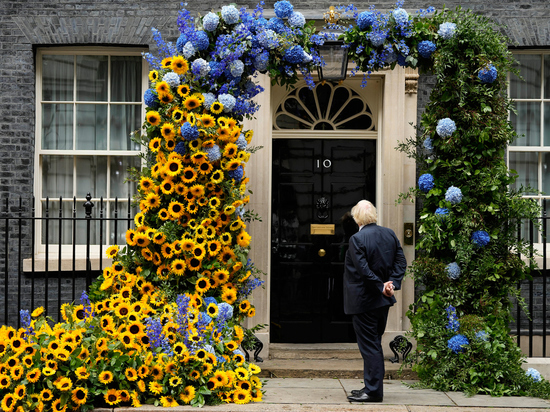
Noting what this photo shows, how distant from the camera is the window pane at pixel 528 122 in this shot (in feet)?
25.5

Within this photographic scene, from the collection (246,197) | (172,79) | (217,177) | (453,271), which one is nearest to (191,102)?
(172,79)

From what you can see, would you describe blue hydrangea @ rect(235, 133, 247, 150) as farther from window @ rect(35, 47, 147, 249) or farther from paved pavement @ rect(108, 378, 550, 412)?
paved pavement @ rect(108, 378, 550, 412)

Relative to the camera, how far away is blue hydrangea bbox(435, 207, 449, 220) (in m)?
5.90

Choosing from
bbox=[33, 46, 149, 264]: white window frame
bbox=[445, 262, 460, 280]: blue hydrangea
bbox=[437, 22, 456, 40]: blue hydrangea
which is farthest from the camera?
bbox=[33, 46, 149, 264]: white window frame

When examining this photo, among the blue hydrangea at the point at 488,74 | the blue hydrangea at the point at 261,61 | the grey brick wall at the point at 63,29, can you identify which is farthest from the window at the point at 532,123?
the blue hydrangea at the point at 261,61

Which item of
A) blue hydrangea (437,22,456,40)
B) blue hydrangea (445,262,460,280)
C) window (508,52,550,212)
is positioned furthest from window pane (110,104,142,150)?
window (508,52,550,212)

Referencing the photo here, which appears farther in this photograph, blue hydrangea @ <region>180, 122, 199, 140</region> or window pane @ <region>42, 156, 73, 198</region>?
window pane @ <region>42, 156, 73, 198</region>

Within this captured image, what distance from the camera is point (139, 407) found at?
490 cm

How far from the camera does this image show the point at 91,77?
7625 mm

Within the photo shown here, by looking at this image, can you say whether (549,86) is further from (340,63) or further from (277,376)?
(277,376)

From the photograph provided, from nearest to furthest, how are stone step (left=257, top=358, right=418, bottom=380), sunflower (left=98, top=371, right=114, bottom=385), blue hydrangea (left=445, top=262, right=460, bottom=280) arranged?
sunflower (left=98, top=371, right=114, bottom=385)
blue hydrangea (left=445, top=262, right=460, bottom=280)
stone step (left=257, top=358, right=418, bottom=380)

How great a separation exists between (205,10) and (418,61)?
2707mm

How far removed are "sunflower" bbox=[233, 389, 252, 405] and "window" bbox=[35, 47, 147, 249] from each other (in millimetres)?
3133

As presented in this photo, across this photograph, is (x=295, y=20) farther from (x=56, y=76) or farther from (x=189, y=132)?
(x=56, y=76)
